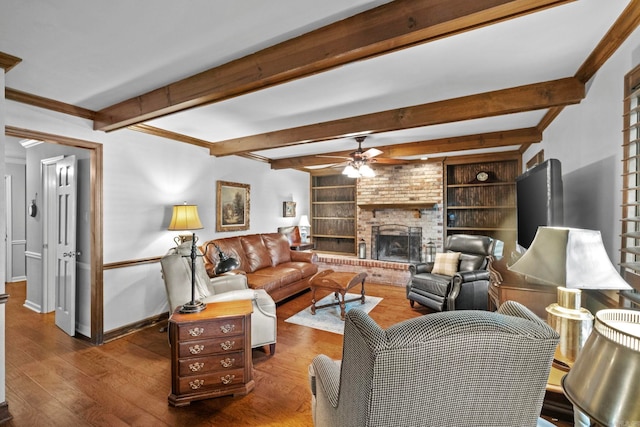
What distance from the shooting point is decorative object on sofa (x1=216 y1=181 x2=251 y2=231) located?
4.73 meters

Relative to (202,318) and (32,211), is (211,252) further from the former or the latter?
(32,211)

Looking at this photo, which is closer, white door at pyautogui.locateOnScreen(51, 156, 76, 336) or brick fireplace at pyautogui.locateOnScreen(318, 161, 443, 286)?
white door at pyautogui.locateOnScreen(51, 156, 76, 336)

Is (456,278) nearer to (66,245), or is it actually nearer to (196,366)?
(196,366)

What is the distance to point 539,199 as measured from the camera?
89.4 inches

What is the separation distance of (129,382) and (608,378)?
298 centimetres

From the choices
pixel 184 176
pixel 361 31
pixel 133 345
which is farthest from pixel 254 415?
pixel 184 176

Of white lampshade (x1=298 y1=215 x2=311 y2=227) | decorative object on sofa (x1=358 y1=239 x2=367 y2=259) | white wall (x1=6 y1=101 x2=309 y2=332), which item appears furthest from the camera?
white lampshade (x1=298 y1=215 x2=311 y2=227)

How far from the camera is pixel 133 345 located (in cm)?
307

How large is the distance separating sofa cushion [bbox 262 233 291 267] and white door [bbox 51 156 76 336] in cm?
253

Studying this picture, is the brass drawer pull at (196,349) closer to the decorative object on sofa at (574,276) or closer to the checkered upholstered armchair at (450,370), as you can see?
the checkered upholstered armchair at (450,370)

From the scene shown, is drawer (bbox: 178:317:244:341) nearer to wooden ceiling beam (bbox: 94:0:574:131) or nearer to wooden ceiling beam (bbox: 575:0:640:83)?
wooden ceiling beam (bbox: 94:0:574:131)

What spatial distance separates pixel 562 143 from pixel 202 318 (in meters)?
3.62

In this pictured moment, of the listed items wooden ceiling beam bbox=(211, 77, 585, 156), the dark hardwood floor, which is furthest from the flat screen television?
the dark hardwood floor

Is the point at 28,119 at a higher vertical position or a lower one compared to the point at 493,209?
higher
